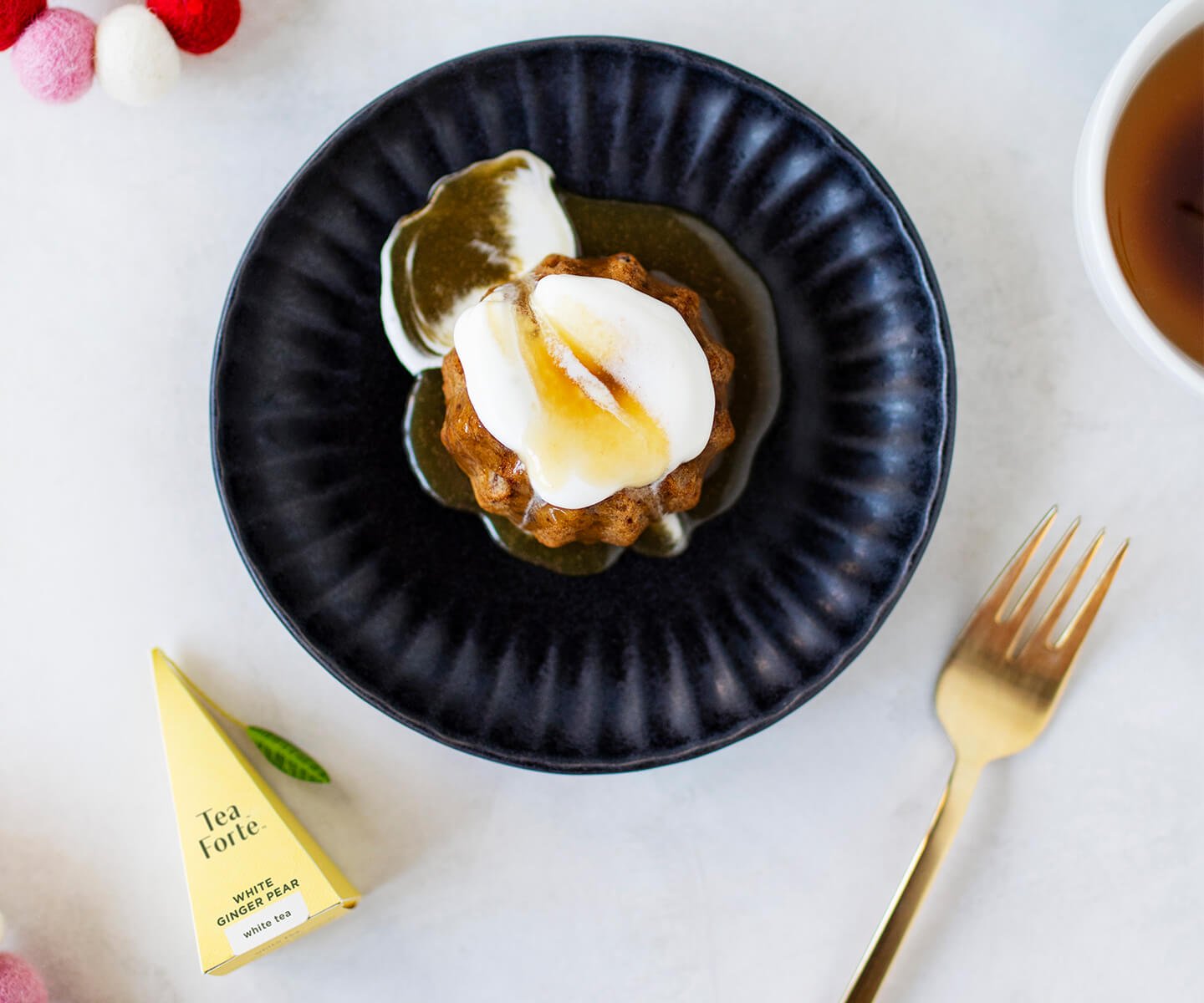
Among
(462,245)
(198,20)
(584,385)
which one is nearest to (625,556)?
(584,385)

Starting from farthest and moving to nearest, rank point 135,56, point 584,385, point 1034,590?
1. point 1034,590
2. point 135,56
3. point 584,385

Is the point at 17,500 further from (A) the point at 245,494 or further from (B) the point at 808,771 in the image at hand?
(B) the point at 808,771

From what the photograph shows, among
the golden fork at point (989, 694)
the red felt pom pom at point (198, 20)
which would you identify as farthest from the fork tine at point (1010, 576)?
the red felt pom pom at point (198, 20)

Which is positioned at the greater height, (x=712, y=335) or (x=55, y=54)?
(x=55, y=54)

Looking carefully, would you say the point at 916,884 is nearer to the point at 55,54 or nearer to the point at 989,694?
the point at 989,694

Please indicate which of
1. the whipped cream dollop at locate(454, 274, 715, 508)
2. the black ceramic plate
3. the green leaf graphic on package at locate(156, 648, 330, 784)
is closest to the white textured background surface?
the green leaf graphic on package at locate(156, 648, 330, 784)

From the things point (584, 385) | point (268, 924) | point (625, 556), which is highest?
point (584, 385)
